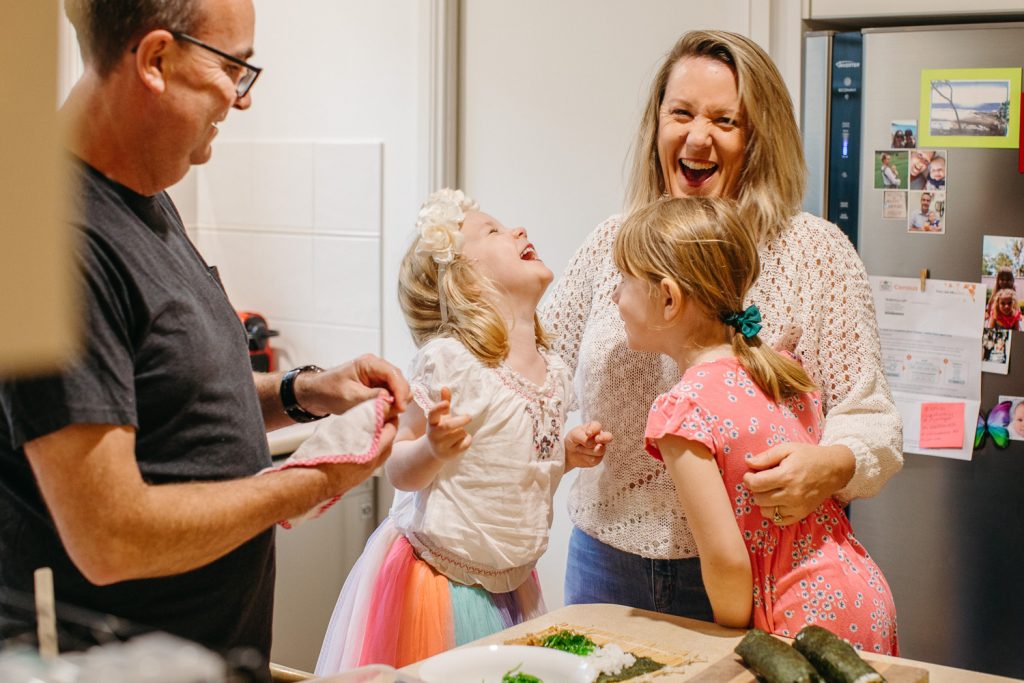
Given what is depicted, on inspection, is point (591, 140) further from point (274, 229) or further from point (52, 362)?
point (52, 362)

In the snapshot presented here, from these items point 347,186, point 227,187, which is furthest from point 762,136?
point 227,187

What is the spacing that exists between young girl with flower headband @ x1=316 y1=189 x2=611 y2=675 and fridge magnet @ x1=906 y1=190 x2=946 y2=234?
3.21 ft

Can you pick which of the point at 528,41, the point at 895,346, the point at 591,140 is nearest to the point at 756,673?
the point at 895,346

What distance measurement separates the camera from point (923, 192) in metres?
2.40

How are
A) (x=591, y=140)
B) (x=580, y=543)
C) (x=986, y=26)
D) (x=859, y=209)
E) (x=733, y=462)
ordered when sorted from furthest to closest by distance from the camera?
(x=591, y=140) < (x=859, y=209) < (x=986, y=26) < (x=580, y=543) < (x=733, y=462)

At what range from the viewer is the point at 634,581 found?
1711 millimetres

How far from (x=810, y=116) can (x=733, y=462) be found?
127 centimetres

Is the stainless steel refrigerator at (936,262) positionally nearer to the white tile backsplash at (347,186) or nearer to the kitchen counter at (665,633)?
the kitchen counter at (665,633)

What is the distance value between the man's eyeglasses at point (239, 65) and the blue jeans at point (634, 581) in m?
0.98

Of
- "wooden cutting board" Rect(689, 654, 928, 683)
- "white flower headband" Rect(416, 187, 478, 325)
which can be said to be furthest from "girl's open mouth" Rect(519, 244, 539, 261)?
"wooden cutting board" Rect(689, 654, 928, 683)

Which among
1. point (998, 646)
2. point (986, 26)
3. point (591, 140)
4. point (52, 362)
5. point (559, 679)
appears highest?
point (986, 26)

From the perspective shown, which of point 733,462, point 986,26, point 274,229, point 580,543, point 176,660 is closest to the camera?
point 176,660

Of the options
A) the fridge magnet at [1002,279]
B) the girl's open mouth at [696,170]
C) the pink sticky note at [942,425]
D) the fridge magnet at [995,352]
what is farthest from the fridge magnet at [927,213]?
the girl's open mouth at [696,170]

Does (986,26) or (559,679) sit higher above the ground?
(986,26)
